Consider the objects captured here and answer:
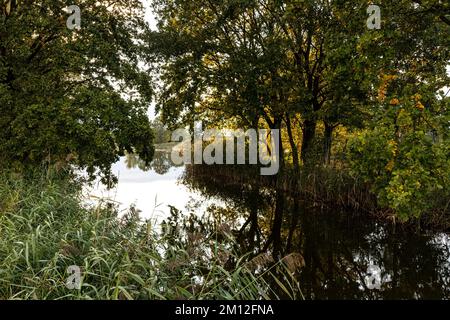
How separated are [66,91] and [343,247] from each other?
9.88m

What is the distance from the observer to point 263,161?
2352cm

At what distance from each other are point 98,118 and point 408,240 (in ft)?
32.0

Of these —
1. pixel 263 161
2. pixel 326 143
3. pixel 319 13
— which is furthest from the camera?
pixel 263 161

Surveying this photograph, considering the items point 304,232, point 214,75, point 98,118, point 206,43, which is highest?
point 206,43

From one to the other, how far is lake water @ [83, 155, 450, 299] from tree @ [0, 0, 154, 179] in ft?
5.93

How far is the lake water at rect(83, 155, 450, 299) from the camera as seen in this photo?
23.1ft

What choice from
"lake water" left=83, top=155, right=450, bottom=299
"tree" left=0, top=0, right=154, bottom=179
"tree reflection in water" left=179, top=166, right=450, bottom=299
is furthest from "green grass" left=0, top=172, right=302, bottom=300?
"tree" left=0, top=0, right=154, bottom=179

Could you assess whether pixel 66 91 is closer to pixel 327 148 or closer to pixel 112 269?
pixel 112 269

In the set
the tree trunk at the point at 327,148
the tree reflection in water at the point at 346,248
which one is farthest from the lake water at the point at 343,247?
the tree trunk at the point at 327,148

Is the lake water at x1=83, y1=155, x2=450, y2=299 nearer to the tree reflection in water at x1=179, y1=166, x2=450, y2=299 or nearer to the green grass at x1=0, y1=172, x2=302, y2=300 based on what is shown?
the tree reflection in water at x1=179, y1=166, x2=450, y2=299

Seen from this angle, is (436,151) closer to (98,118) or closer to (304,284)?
(304,284)

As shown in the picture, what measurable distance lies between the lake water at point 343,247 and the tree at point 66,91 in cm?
181
